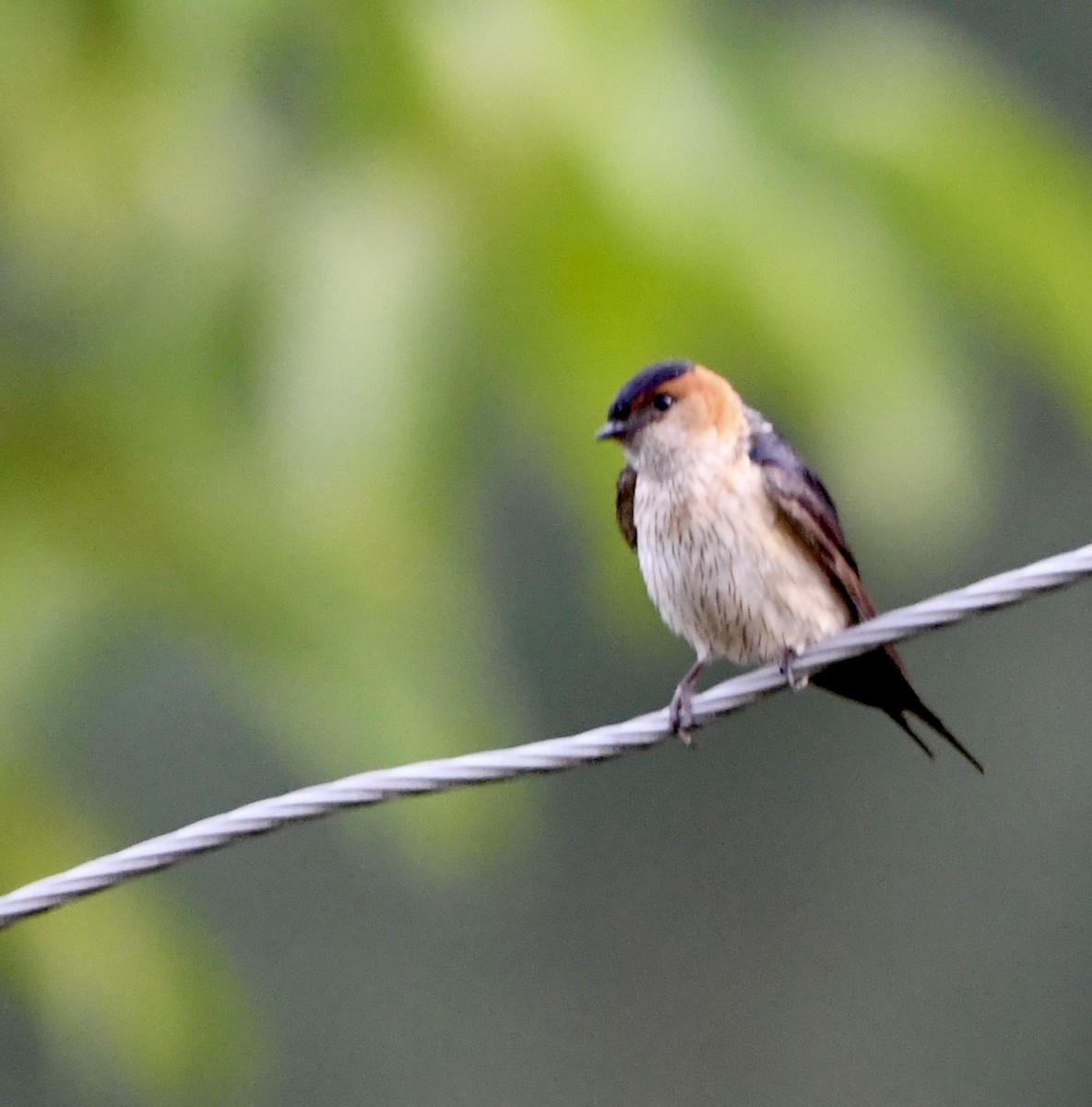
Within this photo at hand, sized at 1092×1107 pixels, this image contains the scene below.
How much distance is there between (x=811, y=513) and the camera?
12.9 ft

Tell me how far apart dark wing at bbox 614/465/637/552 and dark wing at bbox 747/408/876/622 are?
0.24 meters

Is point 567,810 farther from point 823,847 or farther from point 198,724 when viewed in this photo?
point 198,724

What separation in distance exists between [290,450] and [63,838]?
0.86m

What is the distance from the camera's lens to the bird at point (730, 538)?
3895 millimetres

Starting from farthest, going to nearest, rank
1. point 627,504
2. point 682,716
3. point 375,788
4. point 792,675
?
point 627,504
point 682,716
point 792,675
point 375,788

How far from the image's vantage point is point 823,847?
1109 cm

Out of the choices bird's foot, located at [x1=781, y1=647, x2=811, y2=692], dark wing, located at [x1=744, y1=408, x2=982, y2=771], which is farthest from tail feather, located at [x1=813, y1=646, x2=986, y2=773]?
bird's foot, located at [x1=781, y1=647, x2=811, y2=692]

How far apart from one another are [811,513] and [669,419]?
32cm

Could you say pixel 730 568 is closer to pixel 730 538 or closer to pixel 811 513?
pixel 730 538

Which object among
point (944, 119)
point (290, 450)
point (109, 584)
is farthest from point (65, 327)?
point (944, 119)

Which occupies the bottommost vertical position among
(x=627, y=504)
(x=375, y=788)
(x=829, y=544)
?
(x=375, y=788)

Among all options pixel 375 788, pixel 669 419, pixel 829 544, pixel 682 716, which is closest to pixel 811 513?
pixel 829 544

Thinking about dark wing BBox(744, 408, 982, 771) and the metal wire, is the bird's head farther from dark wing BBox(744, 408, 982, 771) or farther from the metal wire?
the metal wire

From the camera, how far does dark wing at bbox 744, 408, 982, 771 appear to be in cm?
394
